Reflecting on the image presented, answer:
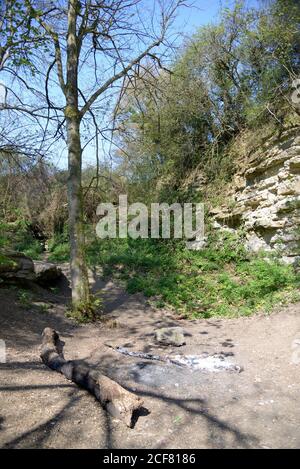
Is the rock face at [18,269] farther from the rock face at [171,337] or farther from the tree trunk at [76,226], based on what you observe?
the rock face at [171,337]

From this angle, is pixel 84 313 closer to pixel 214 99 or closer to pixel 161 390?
pixel 161 390

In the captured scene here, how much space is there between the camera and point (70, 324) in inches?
256

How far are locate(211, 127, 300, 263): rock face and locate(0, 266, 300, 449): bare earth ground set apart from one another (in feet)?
7.96

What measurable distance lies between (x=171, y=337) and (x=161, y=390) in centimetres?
181

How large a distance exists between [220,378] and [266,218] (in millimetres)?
5434

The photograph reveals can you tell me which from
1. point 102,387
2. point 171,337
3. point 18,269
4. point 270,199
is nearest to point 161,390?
point 102,387

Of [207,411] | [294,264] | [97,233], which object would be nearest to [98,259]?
[97,233]

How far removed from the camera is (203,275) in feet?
29.7

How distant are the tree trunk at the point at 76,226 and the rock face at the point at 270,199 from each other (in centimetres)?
448

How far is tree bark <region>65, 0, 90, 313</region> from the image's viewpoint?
22.3 ft

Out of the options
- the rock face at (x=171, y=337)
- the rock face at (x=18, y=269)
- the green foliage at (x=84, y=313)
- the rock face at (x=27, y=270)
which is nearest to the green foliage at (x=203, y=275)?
the rock face at (x=171, y=337)

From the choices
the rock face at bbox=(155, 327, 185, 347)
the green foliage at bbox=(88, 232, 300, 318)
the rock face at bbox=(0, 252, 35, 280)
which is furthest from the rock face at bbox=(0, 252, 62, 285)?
the rock face at bbox=(155, 327, 185, 347)

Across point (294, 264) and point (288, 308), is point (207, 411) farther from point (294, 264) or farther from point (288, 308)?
point (294, 264)

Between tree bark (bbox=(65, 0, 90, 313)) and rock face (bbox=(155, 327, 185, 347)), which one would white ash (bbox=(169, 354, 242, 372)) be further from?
tree bark (bbox=(65, 0, 90, 313))
